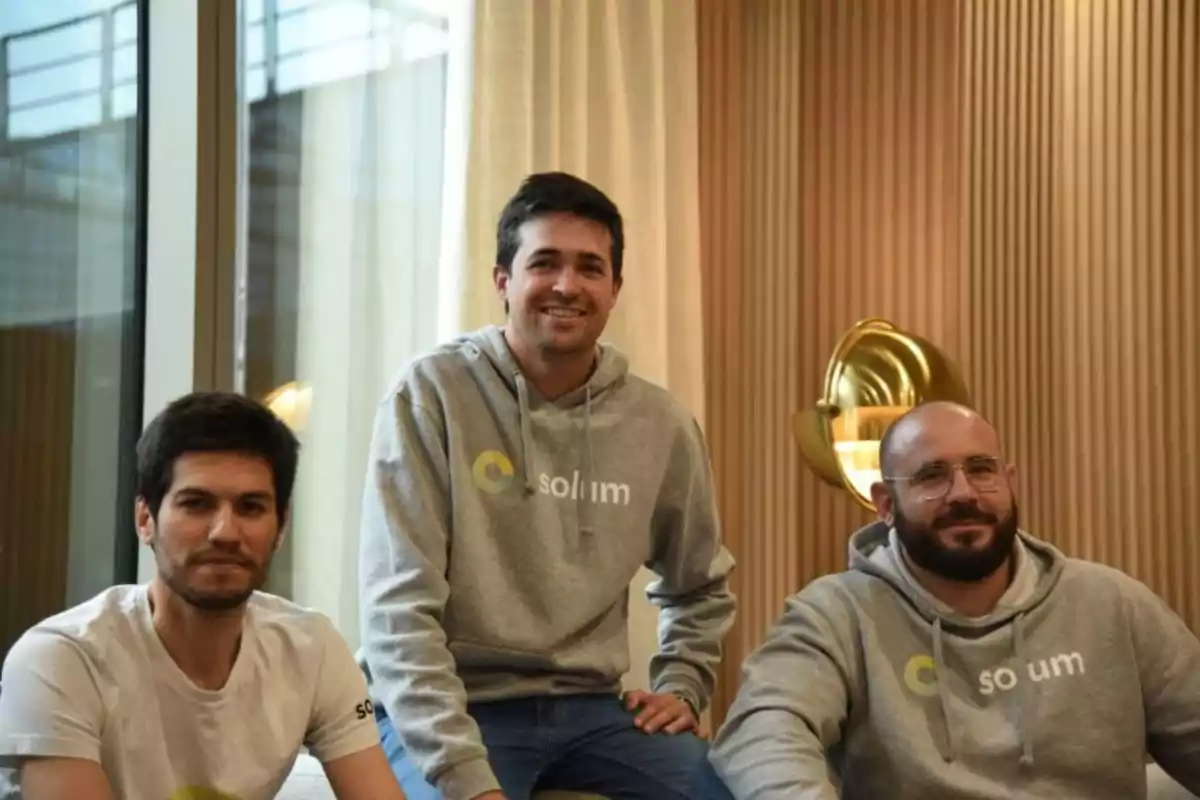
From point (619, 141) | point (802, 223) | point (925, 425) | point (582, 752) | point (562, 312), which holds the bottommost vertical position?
point (582, 752)

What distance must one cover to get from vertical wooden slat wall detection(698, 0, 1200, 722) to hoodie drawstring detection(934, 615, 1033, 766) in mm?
1042

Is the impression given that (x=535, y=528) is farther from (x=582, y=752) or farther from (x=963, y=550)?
(x=963, y=550)

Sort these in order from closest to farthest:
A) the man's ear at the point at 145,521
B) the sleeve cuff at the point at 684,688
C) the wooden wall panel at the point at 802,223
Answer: the man's ear at the point at 145,521, the sleeve cuff at the point at 684,688, the wooden wall panel at the point at 802,223

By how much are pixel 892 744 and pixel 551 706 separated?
50 cm

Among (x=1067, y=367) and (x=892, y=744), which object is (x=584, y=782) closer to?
(x=892, y=744)

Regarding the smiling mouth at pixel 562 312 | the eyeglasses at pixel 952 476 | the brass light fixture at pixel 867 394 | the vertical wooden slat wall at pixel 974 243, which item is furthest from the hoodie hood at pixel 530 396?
the vertical wooden slat wall at pixel 974 243

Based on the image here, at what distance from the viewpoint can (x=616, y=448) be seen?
6.93 ft

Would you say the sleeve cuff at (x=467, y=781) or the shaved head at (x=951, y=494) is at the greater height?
the shaved head at (x=951, y=494)

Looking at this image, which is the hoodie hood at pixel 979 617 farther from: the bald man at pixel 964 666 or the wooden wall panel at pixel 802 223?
the wooden wall panel at pixel 802 223

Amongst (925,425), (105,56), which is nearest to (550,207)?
(925,425)

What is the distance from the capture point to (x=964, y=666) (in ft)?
6.50

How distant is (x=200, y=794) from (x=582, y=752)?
0.59m

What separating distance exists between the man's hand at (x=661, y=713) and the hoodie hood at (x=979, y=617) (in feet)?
1.15

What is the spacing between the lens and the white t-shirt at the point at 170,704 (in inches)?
59.7
